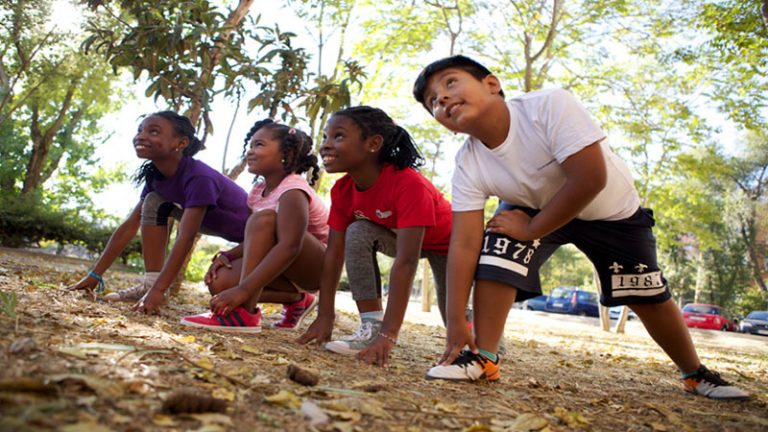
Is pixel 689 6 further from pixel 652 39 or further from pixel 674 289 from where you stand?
pixel 674 289

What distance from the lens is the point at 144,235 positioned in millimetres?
4141

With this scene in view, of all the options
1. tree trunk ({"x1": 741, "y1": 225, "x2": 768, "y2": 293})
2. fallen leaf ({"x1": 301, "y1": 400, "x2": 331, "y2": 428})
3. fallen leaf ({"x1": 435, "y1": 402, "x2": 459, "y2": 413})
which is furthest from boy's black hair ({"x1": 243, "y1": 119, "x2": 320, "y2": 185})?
tree trunk ({"x1": 741, "y1": 225, "x2": 768, "y2": 293})

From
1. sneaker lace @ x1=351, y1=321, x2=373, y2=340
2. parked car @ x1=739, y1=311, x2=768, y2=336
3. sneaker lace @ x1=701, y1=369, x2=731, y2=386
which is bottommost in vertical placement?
sneaker lace @ x1=351, y1=321, x2=373, y2=340

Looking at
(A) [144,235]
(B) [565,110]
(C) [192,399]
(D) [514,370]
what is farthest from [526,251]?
(A) [144,235]

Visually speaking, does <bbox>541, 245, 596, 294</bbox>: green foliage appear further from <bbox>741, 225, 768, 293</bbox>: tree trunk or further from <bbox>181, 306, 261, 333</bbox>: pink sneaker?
<bbox>181, 306, 261, 333</bbox>: pink sneaker

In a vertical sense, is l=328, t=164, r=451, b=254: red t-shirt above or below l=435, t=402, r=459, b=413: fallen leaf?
above

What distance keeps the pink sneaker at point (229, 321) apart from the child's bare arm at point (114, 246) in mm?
1213

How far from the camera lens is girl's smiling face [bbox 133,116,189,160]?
12.0 ft

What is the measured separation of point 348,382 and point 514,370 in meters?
1.42

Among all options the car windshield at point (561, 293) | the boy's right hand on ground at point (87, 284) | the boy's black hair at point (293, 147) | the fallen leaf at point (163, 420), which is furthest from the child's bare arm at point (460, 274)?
the car windshield at point (561, 293)

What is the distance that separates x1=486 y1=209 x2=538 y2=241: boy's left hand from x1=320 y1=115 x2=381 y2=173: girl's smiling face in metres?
0.85

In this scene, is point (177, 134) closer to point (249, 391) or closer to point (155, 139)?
point (155, 139)

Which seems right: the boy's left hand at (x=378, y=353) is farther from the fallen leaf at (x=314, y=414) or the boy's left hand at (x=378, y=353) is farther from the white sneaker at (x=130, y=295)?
the white sneaker at (x=130, y=295)

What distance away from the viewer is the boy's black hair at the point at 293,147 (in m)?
3.65
